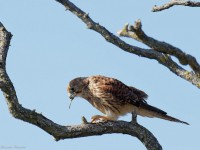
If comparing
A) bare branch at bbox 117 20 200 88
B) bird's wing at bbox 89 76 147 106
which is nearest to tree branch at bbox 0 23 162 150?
bare branch at bbox 117 20 200 88

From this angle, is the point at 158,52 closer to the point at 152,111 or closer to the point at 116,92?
the point at 152,111

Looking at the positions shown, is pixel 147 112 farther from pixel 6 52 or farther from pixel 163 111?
pixel 6 52

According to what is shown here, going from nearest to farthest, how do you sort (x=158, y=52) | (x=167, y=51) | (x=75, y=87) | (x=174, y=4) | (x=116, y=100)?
(x=167, y=51) → (x=158, y=52) → (x=174, y=4) → (x=116, y=100) → (x=75, y=87)

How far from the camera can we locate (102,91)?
8820mm

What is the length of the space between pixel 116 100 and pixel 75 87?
1236 millimetres

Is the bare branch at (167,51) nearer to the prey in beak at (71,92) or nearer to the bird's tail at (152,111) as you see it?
the bird's tail at (152,111)

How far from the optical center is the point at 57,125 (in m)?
5.75

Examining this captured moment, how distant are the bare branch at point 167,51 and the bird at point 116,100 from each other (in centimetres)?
310

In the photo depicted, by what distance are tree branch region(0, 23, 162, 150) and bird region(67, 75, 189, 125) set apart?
1.74 m

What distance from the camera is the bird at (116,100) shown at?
8359mm

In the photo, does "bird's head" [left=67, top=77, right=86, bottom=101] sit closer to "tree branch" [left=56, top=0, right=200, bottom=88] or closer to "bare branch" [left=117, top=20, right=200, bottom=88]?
"tree branch" [left=56, top=0, right=200, bottom=88]

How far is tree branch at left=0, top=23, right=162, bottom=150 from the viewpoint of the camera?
527 cm

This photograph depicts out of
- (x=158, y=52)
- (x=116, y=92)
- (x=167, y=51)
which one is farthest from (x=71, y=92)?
(x=167, y=51)

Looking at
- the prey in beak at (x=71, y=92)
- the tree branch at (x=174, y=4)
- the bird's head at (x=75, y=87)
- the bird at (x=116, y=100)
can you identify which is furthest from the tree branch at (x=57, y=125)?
the prey in beak at (x=71, y=92)
